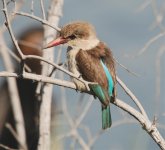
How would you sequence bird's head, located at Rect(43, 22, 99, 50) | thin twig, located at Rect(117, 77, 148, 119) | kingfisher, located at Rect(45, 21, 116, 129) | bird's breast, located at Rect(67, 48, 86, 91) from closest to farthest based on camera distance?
thin twig, located at Rect(117, 77, 148, 119)
kingfisher, located at Rect(45, 21, 116, 129)
bird's breast, located at Rect(67, 48, 86, 91)
bird's head, located at Rect(43, 22, 99, 50)

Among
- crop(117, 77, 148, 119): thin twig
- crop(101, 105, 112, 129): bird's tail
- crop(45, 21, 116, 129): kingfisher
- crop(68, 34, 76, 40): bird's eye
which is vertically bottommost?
crop(117, 77, 148, 119): thin twig

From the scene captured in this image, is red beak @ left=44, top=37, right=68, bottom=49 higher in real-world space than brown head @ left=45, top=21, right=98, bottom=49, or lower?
lower

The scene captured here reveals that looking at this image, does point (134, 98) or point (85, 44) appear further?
point (85, 44)

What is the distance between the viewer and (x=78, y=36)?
4.89 metres

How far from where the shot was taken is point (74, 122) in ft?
17.2

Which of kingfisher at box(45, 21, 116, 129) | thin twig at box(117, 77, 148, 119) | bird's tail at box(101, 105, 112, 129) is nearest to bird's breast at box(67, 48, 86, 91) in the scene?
kingfisher at box(45, 21, 116, 129)

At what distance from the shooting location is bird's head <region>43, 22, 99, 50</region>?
15.7ft

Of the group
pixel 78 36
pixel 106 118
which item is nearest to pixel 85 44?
pixel 78 36

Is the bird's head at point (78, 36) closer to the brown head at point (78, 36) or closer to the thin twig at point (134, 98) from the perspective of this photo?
the brown head at point (78, 36)

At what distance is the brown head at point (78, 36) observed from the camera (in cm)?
480

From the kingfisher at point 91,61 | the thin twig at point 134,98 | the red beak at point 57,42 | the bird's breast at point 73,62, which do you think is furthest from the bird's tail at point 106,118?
the red beak at point 57,42

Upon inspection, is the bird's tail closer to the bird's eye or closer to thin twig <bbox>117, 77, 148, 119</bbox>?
thin twig <bbox>117, 77, 148, 119</bbox>

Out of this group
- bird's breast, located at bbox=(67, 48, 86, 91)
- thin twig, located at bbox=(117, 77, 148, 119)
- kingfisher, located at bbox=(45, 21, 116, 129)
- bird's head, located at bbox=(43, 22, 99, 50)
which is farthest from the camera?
bird's head, located at bbox=(43, 22, 99, 50)

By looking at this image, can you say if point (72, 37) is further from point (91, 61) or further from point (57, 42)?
point (91, 61)
